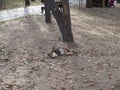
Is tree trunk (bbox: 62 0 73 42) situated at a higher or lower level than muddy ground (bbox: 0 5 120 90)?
higher

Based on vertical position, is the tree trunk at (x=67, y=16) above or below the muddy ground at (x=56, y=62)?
above

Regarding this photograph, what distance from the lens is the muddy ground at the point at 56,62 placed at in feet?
23.2

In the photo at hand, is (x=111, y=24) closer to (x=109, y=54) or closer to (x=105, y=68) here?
(x=109, y=54)

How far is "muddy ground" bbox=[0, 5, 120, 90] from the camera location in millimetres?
7062

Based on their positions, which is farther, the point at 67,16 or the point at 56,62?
the point at 67,16

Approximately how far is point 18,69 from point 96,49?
2957mm

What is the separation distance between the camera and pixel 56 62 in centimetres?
862

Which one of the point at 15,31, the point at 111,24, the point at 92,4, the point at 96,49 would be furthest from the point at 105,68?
the point at 92,4

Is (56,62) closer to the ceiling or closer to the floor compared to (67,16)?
closer to the floor

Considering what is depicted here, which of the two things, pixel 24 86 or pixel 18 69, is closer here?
pixel 24 86

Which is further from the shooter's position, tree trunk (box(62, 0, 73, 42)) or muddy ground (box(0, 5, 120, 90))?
tree trunk (box(62, 0, 73, 42))

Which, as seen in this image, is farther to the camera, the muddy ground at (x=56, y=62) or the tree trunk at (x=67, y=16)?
the tree trunk at (x=67, y=16)

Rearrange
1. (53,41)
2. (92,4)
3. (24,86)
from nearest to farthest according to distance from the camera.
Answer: (24,86), (53,41), (92,4)

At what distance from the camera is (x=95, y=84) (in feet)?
23.0
